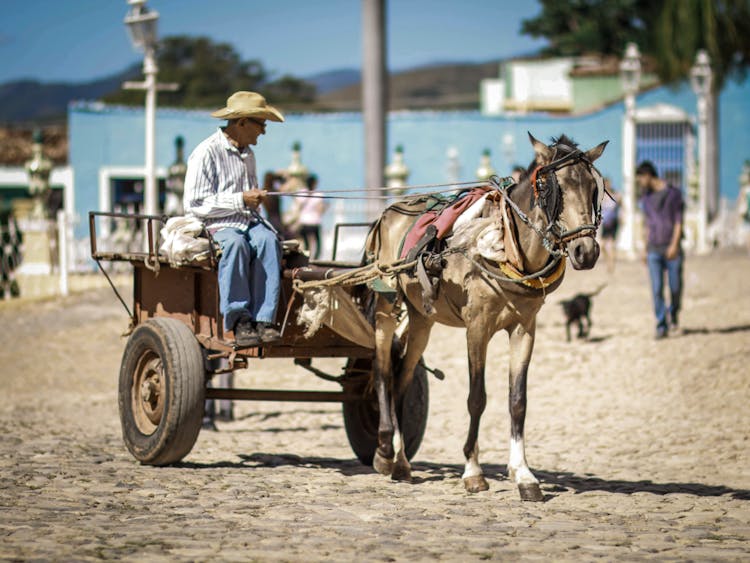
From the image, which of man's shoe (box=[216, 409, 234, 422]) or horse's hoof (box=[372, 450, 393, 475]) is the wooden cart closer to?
horse's hoof (box=[372, 450, 393, 475])

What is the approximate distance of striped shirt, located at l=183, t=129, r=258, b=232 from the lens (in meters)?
8.50

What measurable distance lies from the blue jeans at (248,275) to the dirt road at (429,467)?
1156 mm

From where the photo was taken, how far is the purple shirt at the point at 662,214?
1540cm

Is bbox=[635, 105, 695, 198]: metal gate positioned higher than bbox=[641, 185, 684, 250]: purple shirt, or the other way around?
bbox=[635, 105, 695, 198]: metal gate

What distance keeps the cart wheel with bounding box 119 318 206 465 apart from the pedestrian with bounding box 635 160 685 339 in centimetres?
833

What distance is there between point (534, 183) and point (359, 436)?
2.70 metres

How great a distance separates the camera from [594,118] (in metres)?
39.8

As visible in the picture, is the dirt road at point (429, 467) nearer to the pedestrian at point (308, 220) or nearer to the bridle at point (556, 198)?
the bridle at point (556, 198)

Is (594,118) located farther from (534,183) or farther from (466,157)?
(534,183)

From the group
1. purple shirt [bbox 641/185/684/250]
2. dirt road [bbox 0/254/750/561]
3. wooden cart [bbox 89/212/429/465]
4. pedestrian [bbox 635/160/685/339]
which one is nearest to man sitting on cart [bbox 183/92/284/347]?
wooden cart [bbox 89/212/429/465]

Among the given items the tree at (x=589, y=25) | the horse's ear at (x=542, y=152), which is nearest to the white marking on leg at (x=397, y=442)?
the horse's ear at (x=542, y=152)

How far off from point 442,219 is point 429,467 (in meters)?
2.16

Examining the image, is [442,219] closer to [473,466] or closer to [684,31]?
[473,466]

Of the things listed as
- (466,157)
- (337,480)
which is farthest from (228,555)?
(466,157)
